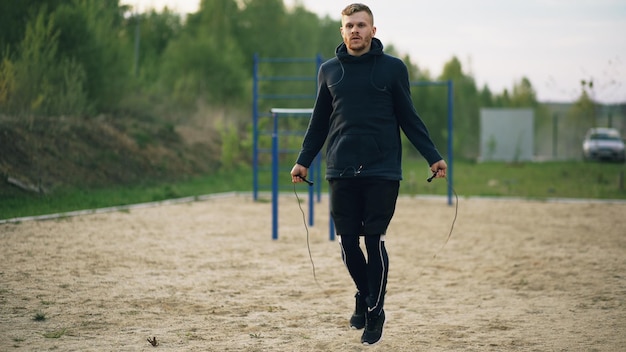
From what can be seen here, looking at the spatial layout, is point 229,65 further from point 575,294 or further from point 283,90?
point 575,294

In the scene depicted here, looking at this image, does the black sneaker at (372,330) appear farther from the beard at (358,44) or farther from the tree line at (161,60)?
the tree line at (161,60)

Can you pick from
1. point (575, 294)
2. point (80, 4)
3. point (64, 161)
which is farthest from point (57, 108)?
point (575, 294)

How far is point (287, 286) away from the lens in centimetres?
622

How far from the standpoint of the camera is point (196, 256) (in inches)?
301

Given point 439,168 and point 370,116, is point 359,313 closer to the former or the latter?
point 439,168

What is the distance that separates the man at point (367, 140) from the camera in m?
4.30

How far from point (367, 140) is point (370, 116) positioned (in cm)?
13

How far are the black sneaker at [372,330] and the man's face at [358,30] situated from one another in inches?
57.2

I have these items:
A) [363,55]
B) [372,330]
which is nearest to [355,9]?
[363,55]

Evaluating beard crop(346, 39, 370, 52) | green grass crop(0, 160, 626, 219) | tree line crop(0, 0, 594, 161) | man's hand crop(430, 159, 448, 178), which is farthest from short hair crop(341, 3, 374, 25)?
tree line crop(0, 0, 594, 161)

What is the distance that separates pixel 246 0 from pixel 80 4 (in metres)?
17.4

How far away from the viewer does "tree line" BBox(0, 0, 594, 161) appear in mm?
13445

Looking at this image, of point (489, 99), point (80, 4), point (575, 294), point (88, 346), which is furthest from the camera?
point (489, 99)

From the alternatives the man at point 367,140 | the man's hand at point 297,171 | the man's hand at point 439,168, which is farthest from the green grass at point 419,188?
the man's hand at point 439,168
